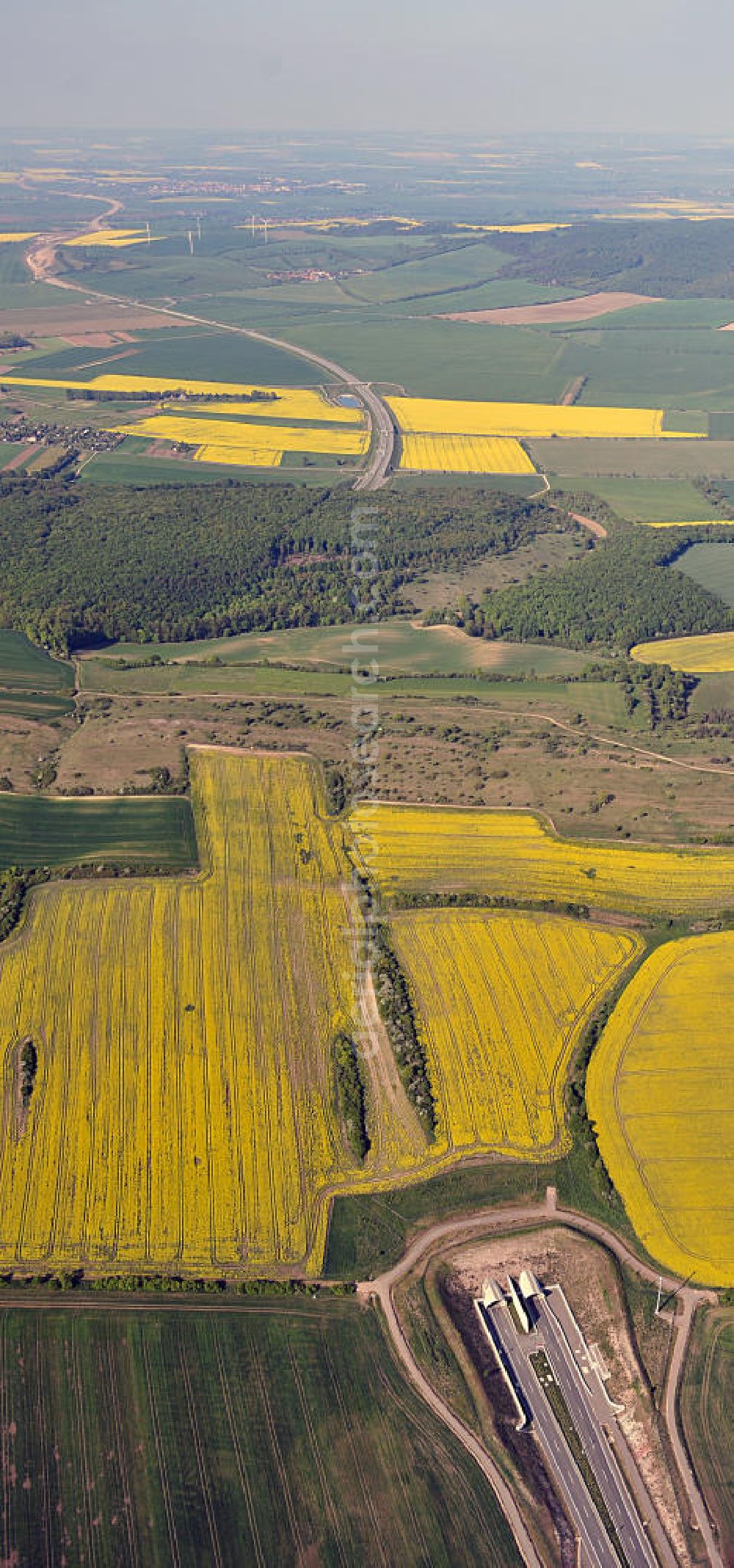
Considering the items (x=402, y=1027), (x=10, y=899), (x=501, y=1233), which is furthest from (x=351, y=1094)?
(x=10, y=899)

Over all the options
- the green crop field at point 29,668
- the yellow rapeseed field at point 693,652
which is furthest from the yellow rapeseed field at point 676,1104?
the green crop field at point 29,668

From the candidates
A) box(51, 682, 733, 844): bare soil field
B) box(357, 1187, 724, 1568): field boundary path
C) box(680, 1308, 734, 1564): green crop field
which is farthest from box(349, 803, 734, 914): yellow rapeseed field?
box(680, 1308, 734, 1564): green crop field

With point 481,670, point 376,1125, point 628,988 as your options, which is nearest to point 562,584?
point 481,670

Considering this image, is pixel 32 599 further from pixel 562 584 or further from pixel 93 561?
pixel 562 584

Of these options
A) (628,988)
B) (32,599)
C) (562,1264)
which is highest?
(32,599)

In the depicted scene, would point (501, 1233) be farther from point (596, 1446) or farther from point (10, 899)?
point (10, 899)

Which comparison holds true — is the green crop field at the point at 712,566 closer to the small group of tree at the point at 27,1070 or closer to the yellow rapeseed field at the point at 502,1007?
the yellow rapeseed field at the point at 502,1007

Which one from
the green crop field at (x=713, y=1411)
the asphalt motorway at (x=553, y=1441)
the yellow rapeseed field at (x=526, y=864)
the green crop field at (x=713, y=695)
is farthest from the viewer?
the green crop field at (x=713, y=695)
